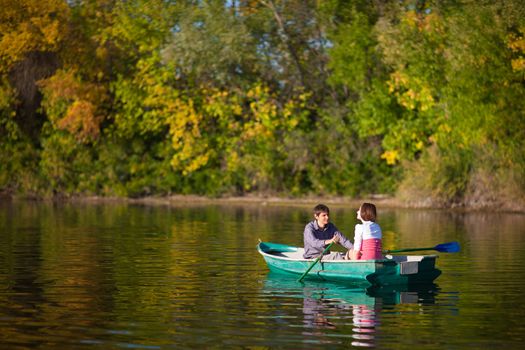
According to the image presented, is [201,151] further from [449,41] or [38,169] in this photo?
[449,41]

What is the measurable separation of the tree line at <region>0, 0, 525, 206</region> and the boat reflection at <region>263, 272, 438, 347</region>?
2107 cm

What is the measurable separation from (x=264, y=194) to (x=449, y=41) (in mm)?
10135

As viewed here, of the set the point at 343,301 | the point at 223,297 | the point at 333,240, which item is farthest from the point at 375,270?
the point at 223,297

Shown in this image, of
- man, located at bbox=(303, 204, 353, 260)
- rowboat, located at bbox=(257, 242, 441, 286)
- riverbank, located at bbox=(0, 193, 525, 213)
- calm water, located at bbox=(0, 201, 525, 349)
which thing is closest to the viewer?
calm water, located at bbox=(0, 201, 525, 349)

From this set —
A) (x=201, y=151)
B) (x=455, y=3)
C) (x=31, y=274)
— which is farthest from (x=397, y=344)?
(x=201, y=151)

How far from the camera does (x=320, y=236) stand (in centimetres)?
1858

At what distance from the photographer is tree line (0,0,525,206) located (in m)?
39.0

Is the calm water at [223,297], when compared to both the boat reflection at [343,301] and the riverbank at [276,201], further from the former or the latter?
the riverbank at [276,201]

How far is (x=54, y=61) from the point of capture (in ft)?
147

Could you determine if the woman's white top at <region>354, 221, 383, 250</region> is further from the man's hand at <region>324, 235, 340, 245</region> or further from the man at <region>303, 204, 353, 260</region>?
the man at <region>303, 204, 353, 260</region>

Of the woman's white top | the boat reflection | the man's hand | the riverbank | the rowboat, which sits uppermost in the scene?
the riverbank

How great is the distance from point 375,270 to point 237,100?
27652 millimetres

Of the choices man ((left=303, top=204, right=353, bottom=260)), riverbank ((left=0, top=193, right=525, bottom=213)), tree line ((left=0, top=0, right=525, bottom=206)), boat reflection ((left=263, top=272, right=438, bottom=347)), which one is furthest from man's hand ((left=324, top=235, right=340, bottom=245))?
tree line ((left=0, top=0, right=525, bottom=206))

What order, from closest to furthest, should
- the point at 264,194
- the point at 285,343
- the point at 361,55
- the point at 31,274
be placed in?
the point at 285,343, the point at 31,274, the point at 361,55, the point at 264,194
